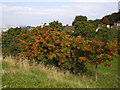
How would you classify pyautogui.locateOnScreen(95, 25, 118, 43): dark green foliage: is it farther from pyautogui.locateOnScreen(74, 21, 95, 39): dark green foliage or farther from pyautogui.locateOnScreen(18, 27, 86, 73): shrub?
pyautogui.locateOnScreen(74, 21, 95, 39): dark green foliage

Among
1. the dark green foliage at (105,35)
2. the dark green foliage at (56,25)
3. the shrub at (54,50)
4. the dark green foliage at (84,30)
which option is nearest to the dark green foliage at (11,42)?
the shrub at (54,50)

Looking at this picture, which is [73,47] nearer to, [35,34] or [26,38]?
[35,34]

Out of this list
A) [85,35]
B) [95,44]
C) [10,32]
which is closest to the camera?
[95,44]

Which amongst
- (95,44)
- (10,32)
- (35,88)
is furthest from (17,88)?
(10,32)

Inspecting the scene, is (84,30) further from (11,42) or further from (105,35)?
(11,42)

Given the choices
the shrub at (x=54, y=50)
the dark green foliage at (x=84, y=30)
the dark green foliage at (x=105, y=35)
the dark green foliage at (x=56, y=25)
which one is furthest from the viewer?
the dark green foliage at (x=84, y=30)

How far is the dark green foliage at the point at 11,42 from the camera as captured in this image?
454 inches

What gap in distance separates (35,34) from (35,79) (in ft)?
15.0

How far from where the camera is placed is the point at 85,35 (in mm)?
16312

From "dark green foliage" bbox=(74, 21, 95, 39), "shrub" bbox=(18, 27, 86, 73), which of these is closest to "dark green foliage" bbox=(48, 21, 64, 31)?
→ "shrub" bbox=(18, 27, 86, 73)

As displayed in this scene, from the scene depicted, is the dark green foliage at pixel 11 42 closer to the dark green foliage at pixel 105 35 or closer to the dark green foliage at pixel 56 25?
the dark green foliage at pixel 56 25

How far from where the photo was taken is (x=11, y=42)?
39.5 ft

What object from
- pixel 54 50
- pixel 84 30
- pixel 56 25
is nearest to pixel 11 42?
pixel 56 25

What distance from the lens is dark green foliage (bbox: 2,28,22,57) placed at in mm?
11531
